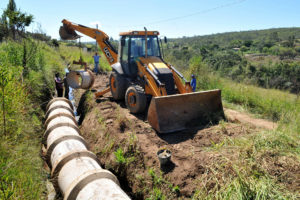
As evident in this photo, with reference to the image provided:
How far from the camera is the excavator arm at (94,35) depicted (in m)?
9.11

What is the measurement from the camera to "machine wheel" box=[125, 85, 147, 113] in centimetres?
643

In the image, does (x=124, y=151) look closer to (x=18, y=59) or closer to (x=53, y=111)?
(x=53, y=111)

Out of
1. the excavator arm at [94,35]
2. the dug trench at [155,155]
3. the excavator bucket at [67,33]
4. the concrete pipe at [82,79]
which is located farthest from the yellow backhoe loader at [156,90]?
the excavator bucket at [67,33]

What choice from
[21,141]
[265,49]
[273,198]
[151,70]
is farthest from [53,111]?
[265,49]

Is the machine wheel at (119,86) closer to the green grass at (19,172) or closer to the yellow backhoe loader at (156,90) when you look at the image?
the yellow backhoe loader at (156,90)

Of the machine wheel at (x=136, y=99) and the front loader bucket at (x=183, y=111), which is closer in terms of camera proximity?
the front loader bucket at (x=183, y=111)

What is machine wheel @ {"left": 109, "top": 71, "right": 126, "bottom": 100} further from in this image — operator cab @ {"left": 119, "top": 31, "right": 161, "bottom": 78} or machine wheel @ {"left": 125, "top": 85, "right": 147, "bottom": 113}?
machine wheel @ {"left": 125, "top": 85, "right": 147, "bottom": 113}

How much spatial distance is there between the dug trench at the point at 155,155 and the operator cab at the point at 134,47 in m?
1.72

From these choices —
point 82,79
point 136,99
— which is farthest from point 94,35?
point 136,99

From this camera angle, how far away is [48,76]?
1076 cm

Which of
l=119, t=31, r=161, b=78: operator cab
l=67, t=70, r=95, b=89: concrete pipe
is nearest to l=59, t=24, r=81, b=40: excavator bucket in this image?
l=67, t=70, r=95, b=89: concrete pipe

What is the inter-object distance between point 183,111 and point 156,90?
1.04 metres

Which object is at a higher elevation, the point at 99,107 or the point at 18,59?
the point at 18,59

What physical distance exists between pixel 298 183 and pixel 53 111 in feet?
19.9
